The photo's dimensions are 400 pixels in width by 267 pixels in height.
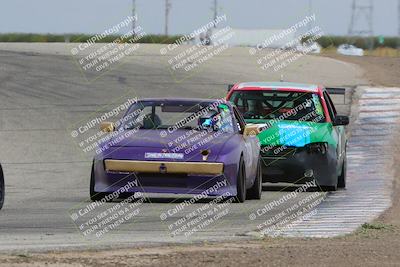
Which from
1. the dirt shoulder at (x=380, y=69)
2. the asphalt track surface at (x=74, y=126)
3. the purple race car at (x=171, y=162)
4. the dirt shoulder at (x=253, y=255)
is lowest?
the dirt shoulder at (x=380, y=69)

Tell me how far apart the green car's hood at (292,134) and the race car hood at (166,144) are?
226cm

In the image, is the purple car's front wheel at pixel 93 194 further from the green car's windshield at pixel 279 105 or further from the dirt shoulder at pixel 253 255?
the dirt shoulder at pixel 253 255

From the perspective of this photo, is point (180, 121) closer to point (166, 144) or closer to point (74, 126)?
point (166, 144)

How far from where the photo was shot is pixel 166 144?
15070 millimetres

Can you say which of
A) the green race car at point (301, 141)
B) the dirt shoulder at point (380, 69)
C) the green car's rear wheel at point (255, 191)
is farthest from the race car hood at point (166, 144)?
the dirt shoulder at point (380, 69)

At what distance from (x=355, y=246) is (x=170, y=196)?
6.04 meters

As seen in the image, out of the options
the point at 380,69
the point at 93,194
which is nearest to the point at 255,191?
the point at 93,194

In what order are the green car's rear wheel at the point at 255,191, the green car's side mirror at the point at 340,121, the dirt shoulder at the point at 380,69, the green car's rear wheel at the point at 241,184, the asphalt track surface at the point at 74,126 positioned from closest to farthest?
the asphalt track surface at the point at 74,126
the green car's rear wheel at the point at 241,184
the green car's rear wheel at the point at 255,191
the green car's side mirror at the point at 340,121
the dirt shoulder at the point at 380,69

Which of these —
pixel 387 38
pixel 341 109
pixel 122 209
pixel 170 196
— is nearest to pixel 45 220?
pixel 122 209

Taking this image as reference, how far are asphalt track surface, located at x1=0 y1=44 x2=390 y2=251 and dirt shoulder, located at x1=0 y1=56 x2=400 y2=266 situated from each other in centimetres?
60

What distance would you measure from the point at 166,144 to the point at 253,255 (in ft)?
17.6

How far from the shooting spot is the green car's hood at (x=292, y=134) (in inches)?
697

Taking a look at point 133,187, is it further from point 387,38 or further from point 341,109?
point 387,38

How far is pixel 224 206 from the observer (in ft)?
49.0
